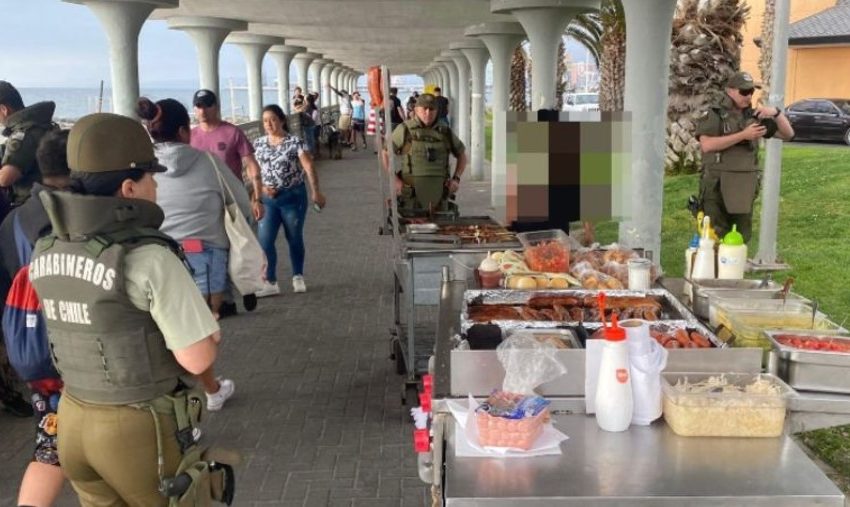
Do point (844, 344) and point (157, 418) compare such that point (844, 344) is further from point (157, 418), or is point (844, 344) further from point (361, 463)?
point (361, 463)

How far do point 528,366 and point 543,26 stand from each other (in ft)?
37.8

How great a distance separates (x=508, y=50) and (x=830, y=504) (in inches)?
647

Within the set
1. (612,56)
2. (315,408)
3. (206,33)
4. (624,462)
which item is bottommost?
(315,408)

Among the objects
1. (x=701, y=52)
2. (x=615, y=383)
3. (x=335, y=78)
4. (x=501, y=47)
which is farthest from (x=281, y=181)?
(x=335, y=78)

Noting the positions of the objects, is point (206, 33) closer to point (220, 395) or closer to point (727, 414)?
point (220, 395)

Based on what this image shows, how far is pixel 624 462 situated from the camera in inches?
89.9

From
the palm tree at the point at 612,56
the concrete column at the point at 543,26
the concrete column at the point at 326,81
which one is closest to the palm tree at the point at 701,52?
the palm tree at the point at 612,56

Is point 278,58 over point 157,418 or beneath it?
over

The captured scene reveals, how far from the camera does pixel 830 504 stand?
2107 mm

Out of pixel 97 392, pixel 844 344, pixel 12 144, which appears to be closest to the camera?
pixel 97 392

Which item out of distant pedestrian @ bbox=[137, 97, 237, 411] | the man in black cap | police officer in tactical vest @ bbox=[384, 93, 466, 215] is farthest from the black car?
distant pedestrian @ bbox=[137, 97, 237, 411]

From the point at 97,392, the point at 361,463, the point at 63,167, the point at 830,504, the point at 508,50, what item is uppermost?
the point at 508,50

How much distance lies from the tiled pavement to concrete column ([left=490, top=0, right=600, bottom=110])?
18.1 feet

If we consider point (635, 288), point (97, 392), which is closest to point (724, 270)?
point (635, 288)
